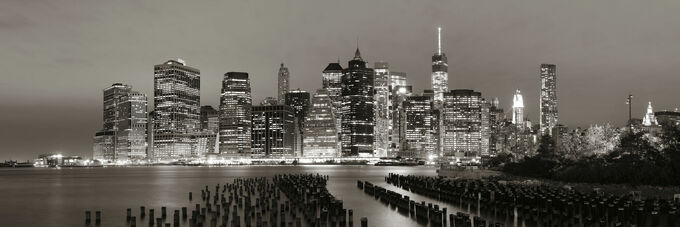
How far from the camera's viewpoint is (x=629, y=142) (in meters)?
81.2

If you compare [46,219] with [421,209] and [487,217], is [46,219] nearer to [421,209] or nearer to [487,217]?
[421,209]

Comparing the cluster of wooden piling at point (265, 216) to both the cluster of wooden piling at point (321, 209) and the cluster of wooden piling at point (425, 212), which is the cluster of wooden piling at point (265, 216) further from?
the cluster of wooden piling at point (425, 212)

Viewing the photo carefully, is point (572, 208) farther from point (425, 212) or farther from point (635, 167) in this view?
point (635, 167)

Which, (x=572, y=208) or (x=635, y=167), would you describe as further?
(x=635, y=167)

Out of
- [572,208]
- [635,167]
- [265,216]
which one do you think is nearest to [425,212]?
[572,208]

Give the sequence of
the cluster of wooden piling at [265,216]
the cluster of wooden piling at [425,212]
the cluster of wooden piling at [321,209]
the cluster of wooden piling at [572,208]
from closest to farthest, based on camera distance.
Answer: the cluster of wooden piling at [425,212] < the cluster of wooden piling at [572,208] < the cluster of wooden piling at [265,216] < the cluster of wooden piling at [321,209]

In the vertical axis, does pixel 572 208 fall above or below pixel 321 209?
above

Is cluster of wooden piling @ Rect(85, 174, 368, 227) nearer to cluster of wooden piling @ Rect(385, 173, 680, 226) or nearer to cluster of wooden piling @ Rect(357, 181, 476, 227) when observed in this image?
cluster of wooden piling @ Rect(357, 181, 476, 227)

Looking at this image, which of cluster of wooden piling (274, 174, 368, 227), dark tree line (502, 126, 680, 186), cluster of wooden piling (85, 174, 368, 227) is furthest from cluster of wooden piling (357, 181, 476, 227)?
dark tree line (502, 126, 680, 186)

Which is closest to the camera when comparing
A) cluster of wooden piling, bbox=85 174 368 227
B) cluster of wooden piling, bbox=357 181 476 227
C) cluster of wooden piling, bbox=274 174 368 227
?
cluster of wooden piling, bbox=357 181 476 227

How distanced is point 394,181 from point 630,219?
52.1 m

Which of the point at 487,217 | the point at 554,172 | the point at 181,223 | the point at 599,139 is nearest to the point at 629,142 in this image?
the point at 554,172

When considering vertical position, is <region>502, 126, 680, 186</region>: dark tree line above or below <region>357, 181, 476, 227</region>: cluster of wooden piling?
above

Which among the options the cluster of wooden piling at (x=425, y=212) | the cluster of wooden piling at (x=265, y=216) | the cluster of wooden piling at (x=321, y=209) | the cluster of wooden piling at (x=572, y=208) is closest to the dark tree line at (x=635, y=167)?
the cluster of wooden piling at (x=572, y=208)
